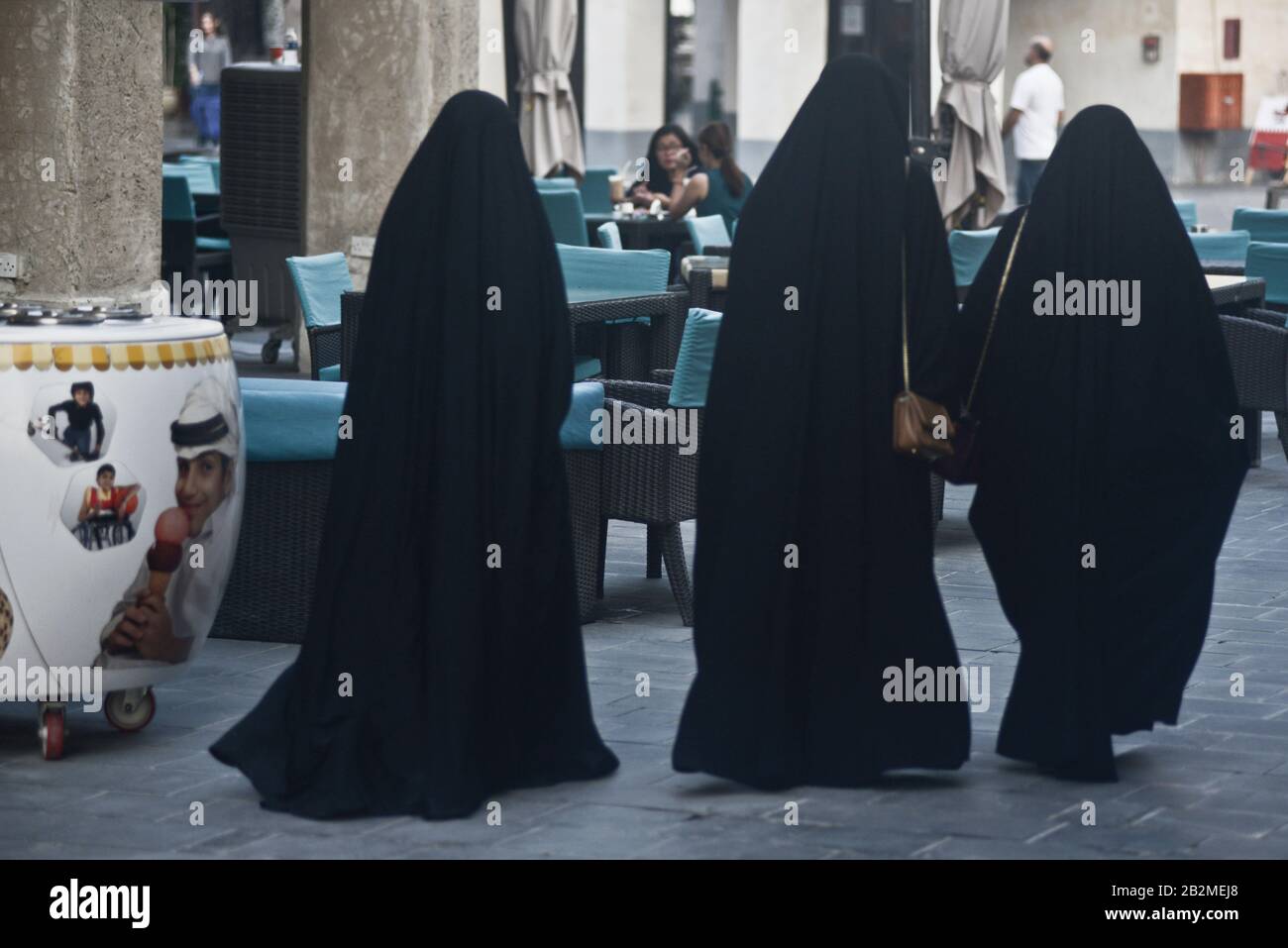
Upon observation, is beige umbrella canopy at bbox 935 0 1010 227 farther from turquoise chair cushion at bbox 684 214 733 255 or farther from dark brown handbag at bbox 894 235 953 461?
dark brown handbag at bbox 894 235 953 461

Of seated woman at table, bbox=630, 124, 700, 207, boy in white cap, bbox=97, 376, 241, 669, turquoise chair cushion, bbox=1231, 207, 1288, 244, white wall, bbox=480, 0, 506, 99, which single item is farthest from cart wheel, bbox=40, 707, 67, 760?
white wall, bbox=480, 0, 506, 99

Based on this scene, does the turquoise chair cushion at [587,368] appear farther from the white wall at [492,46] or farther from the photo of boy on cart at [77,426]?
the white wall at [492,46]

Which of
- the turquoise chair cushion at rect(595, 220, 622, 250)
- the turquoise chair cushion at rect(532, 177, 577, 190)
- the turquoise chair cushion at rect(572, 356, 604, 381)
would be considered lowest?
the turquoise chair cushion at rect(572, 356, 604, 381)

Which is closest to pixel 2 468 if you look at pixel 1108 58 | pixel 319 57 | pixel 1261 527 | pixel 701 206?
pixel 1261 527

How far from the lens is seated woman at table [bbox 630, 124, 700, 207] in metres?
15.0

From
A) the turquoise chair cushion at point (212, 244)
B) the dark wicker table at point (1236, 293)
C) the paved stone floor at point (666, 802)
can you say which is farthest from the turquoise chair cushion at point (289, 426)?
the turquoise chair cushion at point (212, 244)

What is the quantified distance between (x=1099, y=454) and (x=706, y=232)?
7612 mm

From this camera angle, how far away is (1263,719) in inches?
239

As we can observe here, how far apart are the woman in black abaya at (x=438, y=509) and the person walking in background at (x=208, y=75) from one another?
2060 cm

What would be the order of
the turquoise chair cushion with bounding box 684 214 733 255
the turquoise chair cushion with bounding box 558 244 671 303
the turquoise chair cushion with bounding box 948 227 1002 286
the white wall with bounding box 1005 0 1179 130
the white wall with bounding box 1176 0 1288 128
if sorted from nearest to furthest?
the turquoise chair cushion with bounding box 558 244 671 303
the turquoise chair cushion with bounding box 948 227 1002 286
the turquoise chair cushion with bounding box 684 214 733 255
the white wall with bounding box 1005 0 1179 130
the white wall with bounding box 1176 0 1288 128

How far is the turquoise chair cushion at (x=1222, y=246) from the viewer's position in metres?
12.9

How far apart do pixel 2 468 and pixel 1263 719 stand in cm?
341

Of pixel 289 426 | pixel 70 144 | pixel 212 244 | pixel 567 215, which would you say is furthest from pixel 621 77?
pixel 289 426

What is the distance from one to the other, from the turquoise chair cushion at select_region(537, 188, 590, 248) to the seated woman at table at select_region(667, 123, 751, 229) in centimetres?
126
